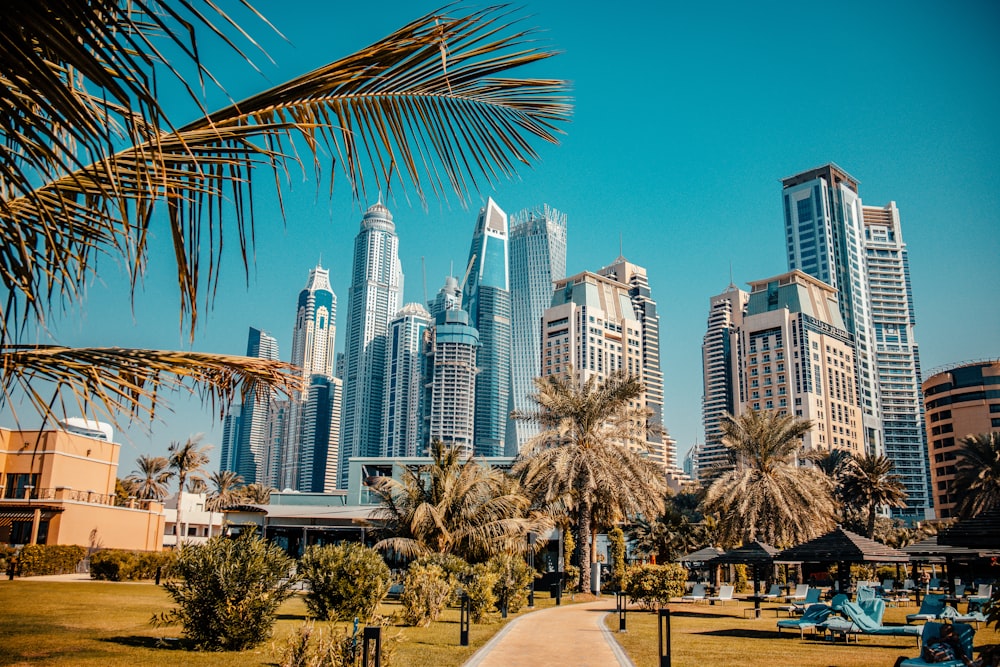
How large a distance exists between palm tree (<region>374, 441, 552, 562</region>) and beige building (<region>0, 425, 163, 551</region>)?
56.5 ft

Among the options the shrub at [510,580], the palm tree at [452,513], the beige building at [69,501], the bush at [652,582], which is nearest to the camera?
the shrub at [510,580]

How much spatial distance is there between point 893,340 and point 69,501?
188707mm

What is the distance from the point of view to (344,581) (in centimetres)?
1733

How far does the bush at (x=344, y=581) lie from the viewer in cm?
1722

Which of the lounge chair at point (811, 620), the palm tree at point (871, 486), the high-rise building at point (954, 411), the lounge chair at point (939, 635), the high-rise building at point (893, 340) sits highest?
the high-rise building at point (893, 340)

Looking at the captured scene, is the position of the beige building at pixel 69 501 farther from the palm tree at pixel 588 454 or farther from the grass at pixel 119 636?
the palm tree at pixel 588 454

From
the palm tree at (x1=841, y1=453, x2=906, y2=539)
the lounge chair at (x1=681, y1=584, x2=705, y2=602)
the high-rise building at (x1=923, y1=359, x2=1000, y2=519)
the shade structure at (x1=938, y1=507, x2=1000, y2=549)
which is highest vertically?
the high-rise building at (x1=923, y1=359, x2=1000, y2=519)

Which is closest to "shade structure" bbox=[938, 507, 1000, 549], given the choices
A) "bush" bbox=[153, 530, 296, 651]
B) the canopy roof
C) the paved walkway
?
the canopy roof

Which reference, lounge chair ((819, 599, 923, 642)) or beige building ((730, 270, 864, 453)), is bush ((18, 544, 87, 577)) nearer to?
lounge chair ((819, 599, 923, 642))

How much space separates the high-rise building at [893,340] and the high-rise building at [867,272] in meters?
0.20

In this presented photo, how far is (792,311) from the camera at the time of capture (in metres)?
140

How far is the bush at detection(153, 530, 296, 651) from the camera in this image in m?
12.9

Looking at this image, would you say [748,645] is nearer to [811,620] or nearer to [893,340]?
[811,620]

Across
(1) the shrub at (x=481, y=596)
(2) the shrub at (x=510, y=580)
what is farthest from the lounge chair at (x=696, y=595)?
(1) the shrub at (x=481, y=596)
